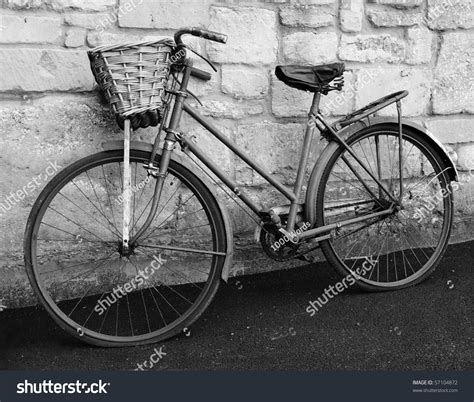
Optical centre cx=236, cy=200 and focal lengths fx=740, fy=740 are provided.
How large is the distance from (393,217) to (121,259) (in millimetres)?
1520

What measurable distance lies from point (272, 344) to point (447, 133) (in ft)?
6.38

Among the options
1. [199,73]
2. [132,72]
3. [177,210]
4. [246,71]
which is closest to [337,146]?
[246,71]

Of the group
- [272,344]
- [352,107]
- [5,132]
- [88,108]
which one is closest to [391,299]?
[272,344]

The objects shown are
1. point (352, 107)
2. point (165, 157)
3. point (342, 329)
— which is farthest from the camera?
point (352, 107)

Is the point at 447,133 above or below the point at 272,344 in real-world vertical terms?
above

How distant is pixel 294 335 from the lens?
12.0 ft

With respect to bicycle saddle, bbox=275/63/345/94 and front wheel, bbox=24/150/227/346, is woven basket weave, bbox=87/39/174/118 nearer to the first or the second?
front wheel, bbox=24/150/227/346

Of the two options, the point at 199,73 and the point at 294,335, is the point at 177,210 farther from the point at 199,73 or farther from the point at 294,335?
the point at 294,335

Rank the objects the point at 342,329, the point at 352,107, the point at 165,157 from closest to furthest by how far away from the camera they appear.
Answer: the point at 165,157, the point at 342,329, the point at 352,107

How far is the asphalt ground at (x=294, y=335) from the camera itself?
339cm

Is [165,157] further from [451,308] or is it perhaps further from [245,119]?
[451,308]

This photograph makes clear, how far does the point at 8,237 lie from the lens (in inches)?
154

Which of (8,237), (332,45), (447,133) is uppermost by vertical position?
(332,45)

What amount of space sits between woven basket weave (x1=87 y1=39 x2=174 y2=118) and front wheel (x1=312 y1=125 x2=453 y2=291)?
42.2 inches
